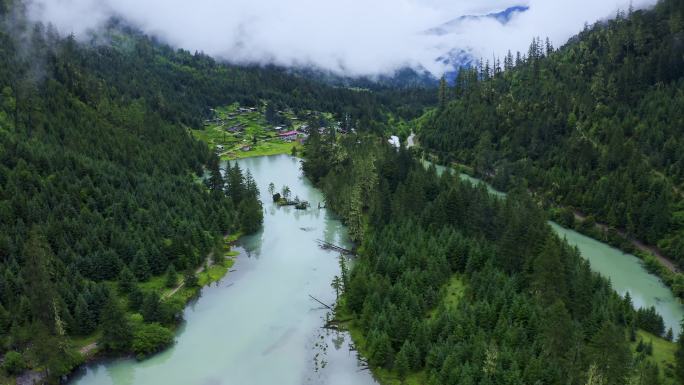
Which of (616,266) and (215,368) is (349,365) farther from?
(616,266)

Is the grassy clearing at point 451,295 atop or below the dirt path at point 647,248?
atop

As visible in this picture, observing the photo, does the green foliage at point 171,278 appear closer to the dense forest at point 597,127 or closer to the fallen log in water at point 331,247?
the fallen log in water at point 331,247

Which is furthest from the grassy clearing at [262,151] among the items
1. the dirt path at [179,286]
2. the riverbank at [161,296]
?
the dirt path at [179,286]

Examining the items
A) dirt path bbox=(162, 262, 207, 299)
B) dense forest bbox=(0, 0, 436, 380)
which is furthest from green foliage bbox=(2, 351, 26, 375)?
dirt path bbox=(162, 262, 207, 299)

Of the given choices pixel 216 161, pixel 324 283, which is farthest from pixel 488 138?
pixel 324 283

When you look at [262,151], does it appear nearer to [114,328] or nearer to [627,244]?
[627,244]

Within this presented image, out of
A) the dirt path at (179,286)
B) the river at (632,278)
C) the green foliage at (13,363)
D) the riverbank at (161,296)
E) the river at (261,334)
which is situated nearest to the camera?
the green foliage at (13,363)

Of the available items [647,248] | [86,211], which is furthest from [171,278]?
[647,248]
